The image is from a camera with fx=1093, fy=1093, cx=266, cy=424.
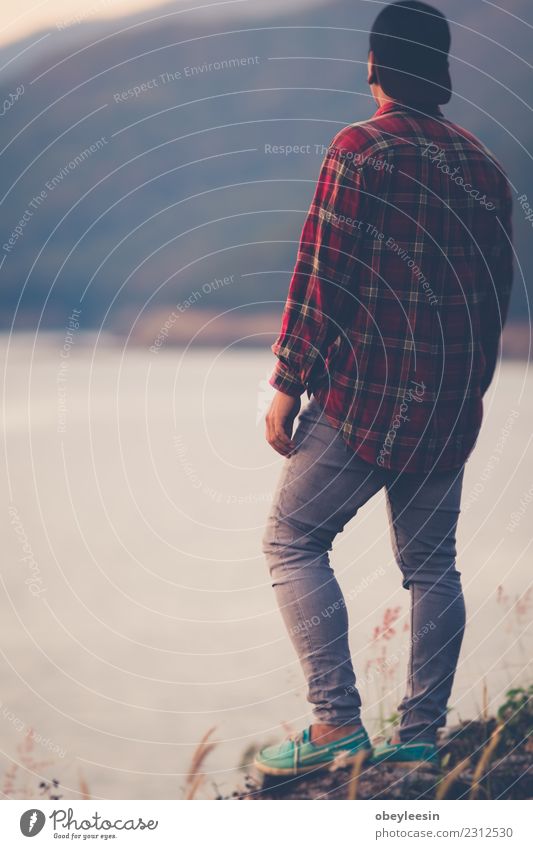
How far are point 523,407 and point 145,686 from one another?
4.01 meters

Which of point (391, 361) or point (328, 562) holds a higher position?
point (391, 361)

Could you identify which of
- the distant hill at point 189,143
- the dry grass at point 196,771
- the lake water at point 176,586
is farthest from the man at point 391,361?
the distant hill at point 189,143

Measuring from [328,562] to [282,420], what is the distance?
47cm

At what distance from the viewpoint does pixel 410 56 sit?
3.25 metres

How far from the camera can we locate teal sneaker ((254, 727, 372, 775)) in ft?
11.0

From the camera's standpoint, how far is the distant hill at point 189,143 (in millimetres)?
9734

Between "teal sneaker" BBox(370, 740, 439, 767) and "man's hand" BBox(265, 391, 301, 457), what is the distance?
1.00 m

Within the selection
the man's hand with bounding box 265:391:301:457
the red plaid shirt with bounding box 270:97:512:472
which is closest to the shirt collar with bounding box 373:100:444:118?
the red plaid shirt with bounding box 270:97:512:472

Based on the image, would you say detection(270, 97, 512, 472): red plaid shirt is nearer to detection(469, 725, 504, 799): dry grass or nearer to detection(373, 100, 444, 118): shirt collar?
detection(373, 100, 444, 118): shirt collar

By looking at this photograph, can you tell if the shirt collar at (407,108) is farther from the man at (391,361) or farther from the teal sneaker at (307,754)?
the teal sneaker at (307,754)

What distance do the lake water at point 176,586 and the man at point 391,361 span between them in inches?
21.2

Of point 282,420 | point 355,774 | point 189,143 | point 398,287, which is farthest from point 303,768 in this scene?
point 189,143

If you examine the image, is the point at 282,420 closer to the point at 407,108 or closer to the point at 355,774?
the point at 407,108

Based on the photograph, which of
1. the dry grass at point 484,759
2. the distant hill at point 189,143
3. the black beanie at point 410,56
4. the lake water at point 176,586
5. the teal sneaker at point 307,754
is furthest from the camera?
the distant hill at point 189,143
